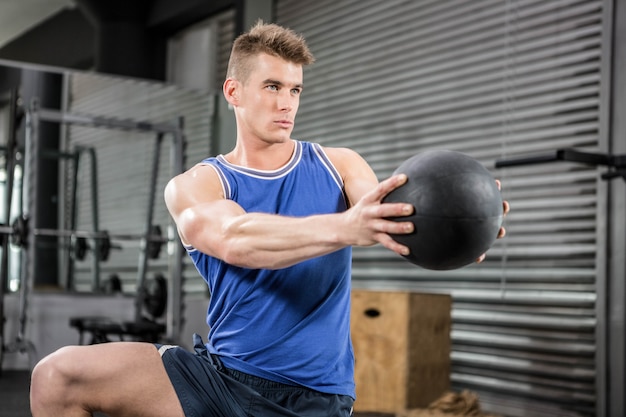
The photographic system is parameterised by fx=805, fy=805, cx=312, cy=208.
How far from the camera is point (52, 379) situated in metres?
1.61

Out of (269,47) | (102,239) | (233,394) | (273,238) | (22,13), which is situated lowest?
(233,394)

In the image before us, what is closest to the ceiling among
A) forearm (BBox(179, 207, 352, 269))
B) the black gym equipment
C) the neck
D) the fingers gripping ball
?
the black gym equipment

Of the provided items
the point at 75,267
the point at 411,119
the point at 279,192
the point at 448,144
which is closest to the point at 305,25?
the point at 411,119

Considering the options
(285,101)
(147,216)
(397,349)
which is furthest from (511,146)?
(147,216)

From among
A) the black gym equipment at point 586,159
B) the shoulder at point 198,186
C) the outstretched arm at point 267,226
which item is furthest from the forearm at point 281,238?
the black gym equipment at point 586,159

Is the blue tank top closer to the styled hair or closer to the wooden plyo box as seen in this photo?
the styled hair

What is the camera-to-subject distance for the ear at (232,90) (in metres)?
1.87

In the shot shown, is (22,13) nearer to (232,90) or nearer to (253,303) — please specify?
(232,90)

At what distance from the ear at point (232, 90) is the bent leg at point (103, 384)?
0.62 meters

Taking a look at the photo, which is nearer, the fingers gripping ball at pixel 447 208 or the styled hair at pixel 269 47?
the fingers gripping ball at pixel 447 208

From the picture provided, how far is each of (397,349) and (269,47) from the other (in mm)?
2282

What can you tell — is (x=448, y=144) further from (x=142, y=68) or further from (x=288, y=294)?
(x=142, y=68)

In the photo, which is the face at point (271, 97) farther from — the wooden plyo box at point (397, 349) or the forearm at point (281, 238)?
the wooden plyo box at point (397, 349)

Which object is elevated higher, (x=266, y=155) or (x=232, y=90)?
(x=232, y=90)
